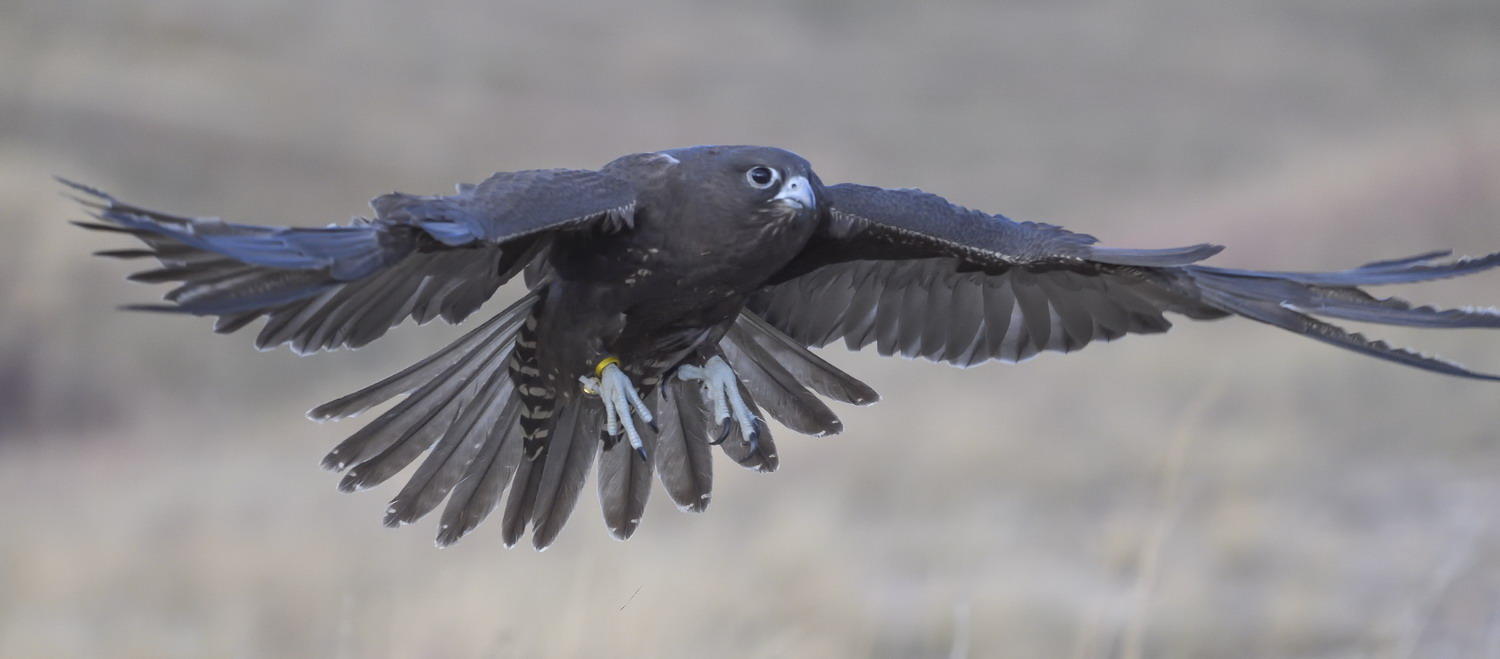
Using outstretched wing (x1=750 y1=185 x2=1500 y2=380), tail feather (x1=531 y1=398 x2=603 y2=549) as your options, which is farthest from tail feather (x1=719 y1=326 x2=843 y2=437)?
tail feather (x1=531 y1=398 x2=603 y2=549)

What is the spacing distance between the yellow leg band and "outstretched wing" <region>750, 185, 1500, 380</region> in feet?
1.85

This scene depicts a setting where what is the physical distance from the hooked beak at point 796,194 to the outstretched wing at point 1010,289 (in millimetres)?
272

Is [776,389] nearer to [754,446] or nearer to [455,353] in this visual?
[754,446]

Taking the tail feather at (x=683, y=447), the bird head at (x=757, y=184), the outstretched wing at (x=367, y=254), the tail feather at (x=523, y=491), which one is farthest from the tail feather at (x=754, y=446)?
the outstretched wing at (x=367, y=254)

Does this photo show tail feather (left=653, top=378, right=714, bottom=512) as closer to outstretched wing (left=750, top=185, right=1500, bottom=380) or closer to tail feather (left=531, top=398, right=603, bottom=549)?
tail feather (left=531, top=398, right=603, bottom=549)

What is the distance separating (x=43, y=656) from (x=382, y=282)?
351cm

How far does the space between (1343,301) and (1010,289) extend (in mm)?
1144

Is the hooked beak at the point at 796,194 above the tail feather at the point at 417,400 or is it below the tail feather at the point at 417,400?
above

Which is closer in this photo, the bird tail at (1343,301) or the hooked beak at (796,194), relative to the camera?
the bird tail at (1343,301)

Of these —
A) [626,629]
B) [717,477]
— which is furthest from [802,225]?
[717,477]

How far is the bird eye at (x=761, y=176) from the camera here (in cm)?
416

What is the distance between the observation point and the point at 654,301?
14.2ft

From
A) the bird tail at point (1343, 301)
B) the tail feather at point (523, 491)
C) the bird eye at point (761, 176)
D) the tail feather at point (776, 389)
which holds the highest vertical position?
the bird eye at point (761, 176)

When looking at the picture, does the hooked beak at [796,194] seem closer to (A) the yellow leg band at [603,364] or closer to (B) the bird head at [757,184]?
(B) the bird head at [757,184]
